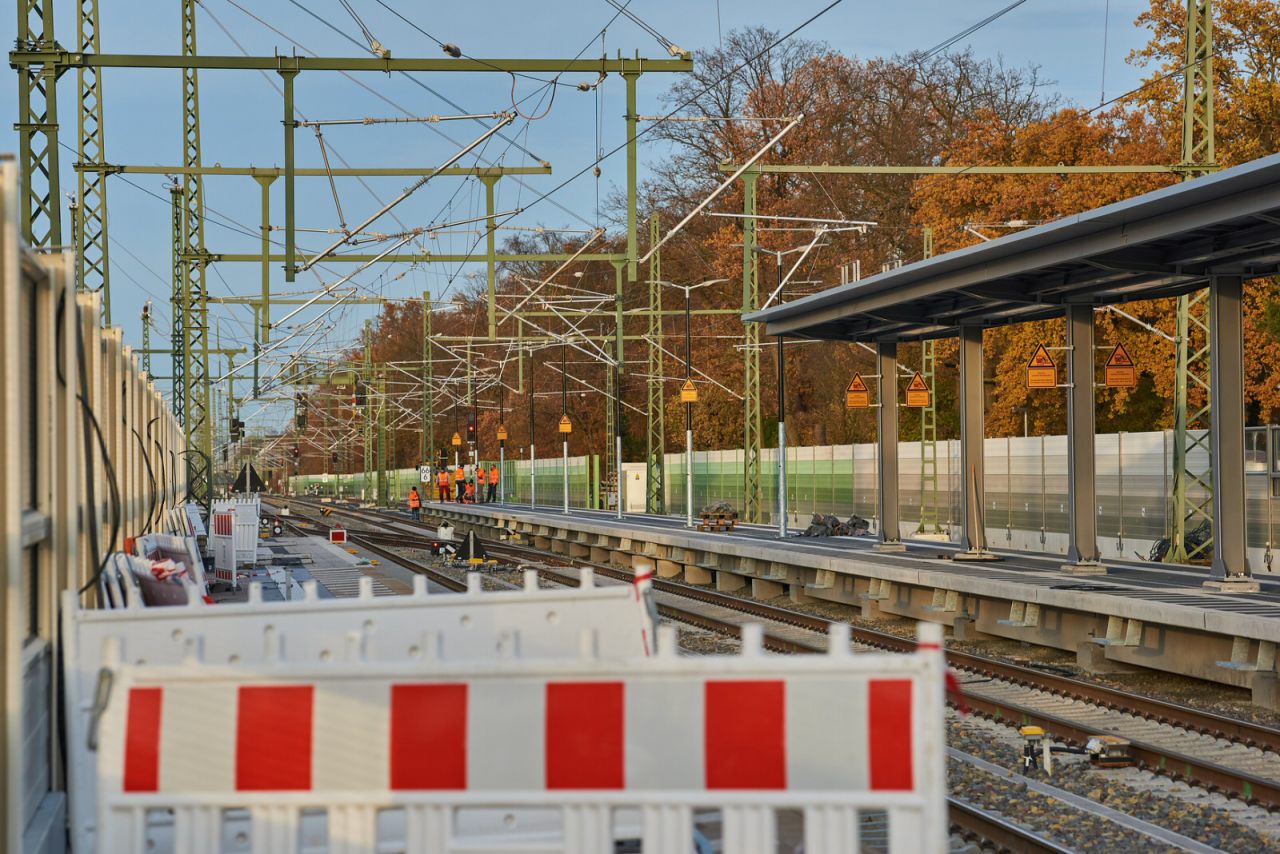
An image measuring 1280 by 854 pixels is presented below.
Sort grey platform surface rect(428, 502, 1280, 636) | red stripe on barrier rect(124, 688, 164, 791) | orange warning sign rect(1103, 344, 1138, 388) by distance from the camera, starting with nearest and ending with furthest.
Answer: red stripe on barrier rect(124, 688, 164, 791)
grey platform surface rect(428, 502, 1280, 636)
orange warning sign rect(1103, 344, 1138, 388)

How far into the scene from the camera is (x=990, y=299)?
19.9m

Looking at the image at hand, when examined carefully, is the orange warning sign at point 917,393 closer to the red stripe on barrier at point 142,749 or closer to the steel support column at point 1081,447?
the steel support column at point 1081,447

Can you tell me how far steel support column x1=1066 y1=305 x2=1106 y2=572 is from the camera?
19188 millimetres

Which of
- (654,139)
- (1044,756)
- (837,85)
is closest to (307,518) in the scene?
(654,139)

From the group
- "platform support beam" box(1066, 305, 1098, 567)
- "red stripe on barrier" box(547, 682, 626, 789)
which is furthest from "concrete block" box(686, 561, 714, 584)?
"red stripe on barrier" box(547, 682, 626, 789)

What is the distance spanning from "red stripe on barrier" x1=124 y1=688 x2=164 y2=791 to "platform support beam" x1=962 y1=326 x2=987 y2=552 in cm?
1814

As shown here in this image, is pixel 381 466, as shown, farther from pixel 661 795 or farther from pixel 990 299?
pixel 661 795

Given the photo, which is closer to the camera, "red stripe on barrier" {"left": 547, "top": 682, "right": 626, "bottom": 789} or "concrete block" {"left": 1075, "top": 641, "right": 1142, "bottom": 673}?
"red stripe on barrier" {"left": 547, "top": 682, "right": 626, "bottom": 789}

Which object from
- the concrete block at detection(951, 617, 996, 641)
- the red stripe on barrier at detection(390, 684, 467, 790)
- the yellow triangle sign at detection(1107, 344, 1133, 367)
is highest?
the yellow triangle sign at detection(1107, 344, 1133, 367)

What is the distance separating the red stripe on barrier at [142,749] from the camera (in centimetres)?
451

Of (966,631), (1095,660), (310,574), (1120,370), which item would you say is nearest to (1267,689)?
(1095,660)

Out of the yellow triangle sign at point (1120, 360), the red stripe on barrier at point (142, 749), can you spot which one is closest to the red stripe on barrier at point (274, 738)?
the red stripe on barrier at point (142, 749)

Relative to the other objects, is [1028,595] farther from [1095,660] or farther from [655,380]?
[655,380]

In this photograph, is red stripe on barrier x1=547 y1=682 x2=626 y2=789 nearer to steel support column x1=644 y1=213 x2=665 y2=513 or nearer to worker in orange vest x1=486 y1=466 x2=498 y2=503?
steel support column x1=644 y1=213 x2=665 y2=513
